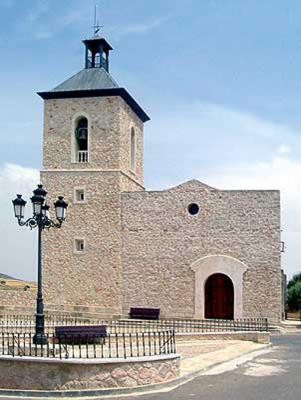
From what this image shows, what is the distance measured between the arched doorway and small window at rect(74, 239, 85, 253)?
5529 mm

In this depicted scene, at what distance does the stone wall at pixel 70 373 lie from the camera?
1097 cm

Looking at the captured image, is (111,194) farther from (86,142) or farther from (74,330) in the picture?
(74,330)

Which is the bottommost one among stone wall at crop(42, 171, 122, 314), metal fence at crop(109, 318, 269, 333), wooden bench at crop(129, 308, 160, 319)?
metal fence at crop(109, 318, 269, 333)

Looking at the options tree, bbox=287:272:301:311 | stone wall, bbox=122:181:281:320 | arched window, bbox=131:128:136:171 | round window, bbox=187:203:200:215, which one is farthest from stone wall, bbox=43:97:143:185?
tree, bbox=287:272:301:311

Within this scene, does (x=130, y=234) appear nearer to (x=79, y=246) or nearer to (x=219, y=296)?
(x=79, y=246)

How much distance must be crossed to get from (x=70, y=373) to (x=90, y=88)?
Result: 18804mm

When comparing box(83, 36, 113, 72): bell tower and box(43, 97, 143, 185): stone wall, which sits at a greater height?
box(83, 36, 113, 72): bell tower

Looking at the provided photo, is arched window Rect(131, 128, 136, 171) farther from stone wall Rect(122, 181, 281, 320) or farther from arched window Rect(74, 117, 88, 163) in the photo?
stone wall Rect(122, 181, 281, 320)

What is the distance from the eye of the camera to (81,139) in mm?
28484

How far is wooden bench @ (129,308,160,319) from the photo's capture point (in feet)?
86.2

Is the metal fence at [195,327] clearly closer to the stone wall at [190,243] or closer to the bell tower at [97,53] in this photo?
the stone wall at [190,243]

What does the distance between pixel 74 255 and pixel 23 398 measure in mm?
16878

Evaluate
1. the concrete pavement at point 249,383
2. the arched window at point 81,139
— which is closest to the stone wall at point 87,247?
the arched window at point 81,139

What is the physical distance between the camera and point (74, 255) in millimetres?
27609
